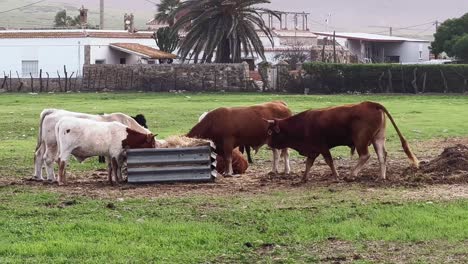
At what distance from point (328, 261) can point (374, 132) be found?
6788mm

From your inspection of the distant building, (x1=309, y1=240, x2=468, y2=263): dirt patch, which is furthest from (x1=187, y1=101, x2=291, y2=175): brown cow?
the distant building

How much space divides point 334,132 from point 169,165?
113 inches

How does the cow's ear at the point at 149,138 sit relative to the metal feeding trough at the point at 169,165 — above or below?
above

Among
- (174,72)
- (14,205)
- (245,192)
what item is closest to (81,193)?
(14,205)

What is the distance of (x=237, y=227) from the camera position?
11.5 m

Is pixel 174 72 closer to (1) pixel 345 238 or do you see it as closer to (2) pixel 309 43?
(2) pixel 309 43

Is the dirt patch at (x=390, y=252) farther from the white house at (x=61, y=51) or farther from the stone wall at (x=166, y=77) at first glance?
the white house at (x=61, y=51)

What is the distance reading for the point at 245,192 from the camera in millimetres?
14867

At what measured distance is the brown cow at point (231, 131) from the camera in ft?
58.7

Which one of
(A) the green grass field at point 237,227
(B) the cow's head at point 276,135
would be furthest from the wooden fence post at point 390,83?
(A) the green grass field at point 237,227

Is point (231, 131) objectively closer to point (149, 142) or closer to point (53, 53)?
point (149, 142)

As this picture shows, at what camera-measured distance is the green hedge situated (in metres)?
57.7

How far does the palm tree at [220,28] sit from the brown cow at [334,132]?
49.6 metres

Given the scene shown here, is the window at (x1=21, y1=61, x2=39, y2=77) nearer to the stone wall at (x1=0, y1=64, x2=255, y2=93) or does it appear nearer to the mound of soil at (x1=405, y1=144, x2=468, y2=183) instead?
the stone wall at (x1=0, y1=64, x2=255, y2=93)
